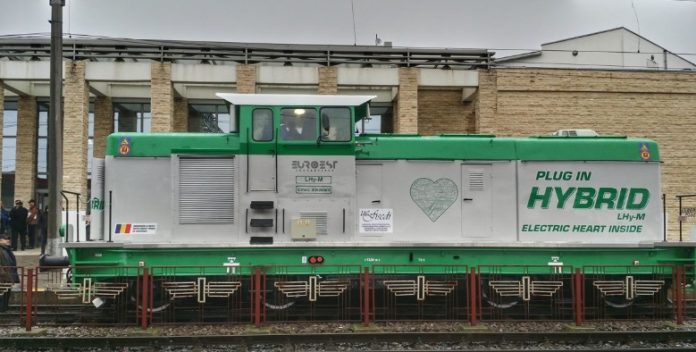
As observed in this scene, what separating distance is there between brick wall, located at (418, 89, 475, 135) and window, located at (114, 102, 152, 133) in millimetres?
10222

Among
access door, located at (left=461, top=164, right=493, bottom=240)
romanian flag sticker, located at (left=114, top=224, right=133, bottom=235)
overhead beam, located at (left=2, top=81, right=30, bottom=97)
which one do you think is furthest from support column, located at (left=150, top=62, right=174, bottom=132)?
access door, located at (left=461, top=164, right=493, bottom=240)

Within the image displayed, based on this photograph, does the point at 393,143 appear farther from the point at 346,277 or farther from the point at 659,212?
the point at 659,212

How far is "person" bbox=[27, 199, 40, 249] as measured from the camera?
1738cm

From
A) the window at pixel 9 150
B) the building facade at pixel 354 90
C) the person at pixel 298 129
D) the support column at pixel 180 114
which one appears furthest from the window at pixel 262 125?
the window at pixel 9 150

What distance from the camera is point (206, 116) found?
21734 mm

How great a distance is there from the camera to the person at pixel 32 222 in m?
17.4

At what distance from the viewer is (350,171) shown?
967 cm

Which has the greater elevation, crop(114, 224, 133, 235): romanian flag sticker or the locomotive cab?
the locomotive cab

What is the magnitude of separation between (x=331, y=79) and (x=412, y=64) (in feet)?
9.29

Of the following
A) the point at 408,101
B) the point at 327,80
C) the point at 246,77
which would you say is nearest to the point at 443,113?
the point at 408,101

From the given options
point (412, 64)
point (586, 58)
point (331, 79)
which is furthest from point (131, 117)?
point (586, 58)

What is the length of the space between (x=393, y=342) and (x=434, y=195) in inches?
108

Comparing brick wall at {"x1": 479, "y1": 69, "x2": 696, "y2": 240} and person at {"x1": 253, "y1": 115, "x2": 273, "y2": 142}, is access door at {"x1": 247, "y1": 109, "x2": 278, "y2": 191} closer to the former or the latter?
person at {"x1": 253, "y1": 115, "x2": 273, "y2": 142}

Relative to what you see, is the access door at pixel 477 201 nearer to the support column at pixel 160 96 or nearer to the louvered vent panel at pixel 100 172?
the louvered vent panel at pixel 100 172
